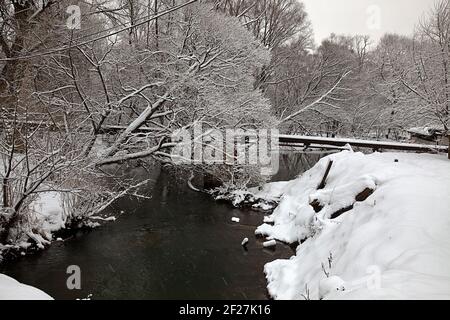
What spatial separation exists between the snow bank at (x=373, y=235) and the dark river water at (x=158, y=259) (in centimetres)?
78

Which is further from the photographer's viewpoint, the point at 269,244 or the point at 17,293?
the point at 269,244

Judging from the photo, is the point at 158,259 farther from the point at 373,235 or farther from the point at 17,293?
the point at 373,235

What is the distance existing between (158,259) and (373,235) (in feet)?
17.1

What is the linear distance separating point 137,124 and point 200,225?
4636mm

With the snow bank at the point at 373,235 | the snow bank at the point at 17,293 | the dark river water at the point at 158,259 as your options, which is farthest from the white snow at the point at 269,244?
the snow bank at the point at 17,293

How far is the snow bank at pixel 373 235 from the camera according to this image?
4.37 meters

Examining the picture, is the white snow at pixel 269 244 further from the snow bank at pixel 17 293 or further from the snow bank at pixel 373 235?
the snow bank at pixel 17 293

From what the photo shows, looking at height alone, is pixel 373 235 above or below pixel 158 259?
above

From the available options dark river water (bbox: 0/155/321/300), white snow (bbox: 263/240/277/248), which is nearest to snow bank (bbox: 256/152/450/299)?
white snow (bbox: 263/240/277/248)

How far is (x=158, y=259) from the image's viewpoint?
29.0ft

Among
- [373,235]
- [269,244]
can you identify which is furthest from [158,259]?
[373,235]
